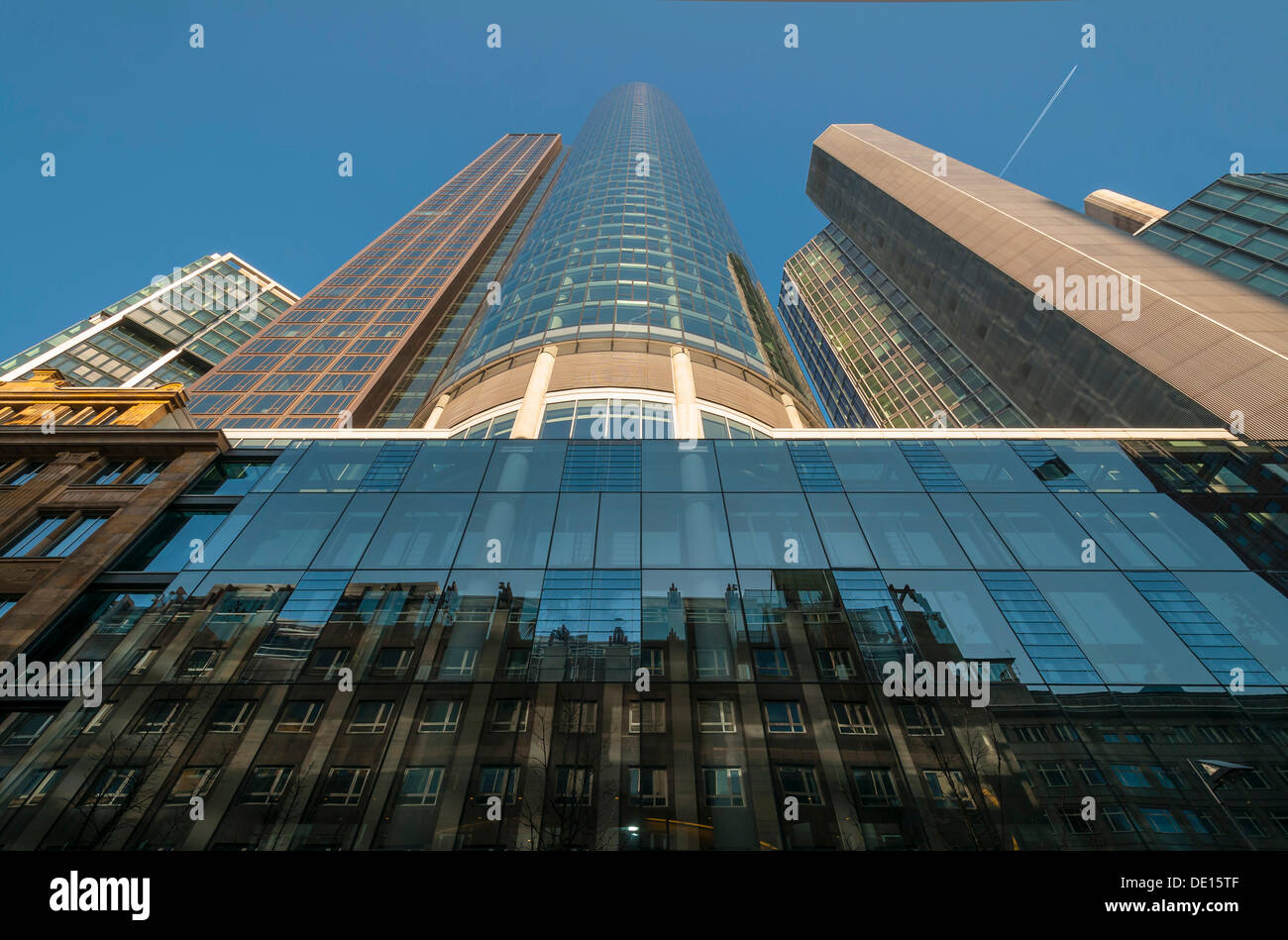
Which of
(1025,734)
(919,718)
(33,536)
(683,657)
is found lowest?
(1025,734)

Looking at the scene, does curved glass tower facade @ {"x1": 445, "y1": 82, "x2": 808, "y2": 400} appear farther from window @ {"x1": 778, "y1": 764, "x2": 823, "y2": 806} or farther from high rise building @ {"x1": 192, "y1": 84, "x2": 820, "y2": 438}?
window @ {"x1": 778, "y1": 764, "x2": 823, "y2": 806}

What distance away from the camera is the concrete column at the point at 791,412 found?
96.0ft

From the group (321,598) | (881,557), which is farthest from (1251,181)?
(321,598)

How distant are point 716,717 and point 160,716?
11.1 meters

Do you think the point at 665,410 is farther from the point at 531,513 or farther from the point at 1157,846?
the point at 1157,846

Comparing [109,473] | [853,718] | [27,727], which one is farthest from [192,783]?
[109,473]

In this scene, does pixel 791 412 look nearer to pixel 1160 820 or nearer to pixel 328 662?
pixel 1160 820

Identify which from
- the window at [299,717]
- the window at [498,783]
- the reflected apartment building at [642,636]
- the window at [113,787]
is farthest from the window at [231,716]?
the window at [498,783]

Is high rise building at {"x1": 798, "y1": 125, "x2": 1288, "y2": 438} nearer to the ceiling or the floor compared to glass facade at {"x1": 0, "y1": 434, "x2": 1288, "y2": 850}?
nearer to the ceiling

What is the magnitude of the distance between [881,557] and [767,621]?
386 cm

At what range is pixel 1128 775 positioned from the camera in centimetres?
1058

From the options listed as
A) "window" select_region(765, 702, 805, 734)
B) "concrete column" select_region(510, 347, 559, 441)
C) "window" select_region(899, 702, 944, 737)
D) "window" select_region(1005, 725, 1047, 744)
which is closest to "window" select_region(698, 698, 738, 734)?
"window" select_region(765, 702, 805, 734)

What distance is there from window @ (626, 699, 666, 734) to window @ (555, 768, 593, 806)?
Answer: 1174 mm

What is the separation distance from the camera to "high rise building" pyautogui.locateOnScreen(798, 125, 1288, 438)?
26344mm
